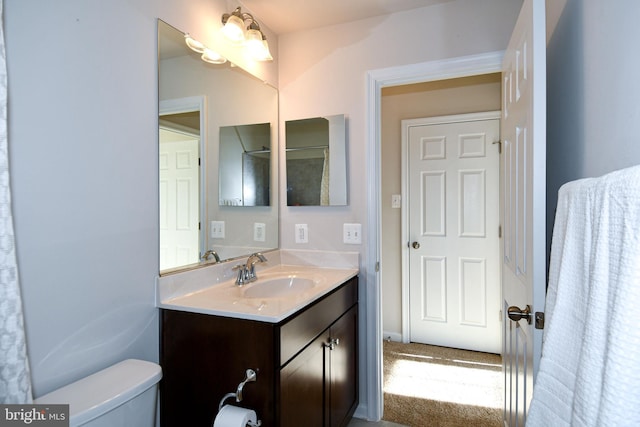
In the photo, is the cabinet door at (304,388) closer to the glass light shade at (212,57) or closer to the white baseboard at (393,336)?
the glass light shade at (212,57)

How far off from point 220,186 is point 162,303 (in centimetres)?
68

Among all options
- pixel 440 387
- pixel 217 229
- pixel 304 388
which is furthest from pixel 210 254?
pixel 440 387

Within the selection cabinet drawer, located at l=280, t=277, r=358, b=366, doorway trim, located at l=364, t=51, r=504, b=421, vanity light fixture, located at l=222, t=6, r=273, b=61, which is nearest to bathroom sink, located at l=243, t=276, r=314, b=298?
cabinet drawer, located at l=280, t=277, r=358, b=366

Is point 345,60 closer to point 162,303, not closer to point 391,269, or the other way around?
point 162,303

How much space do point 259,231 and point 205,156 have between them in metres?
0.59

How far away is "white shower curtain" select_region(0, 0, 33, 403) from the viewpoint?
0.79 m

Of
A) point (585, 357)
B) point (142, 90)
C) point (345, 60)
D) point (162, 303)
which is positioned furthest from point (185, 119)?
point (585, 357)

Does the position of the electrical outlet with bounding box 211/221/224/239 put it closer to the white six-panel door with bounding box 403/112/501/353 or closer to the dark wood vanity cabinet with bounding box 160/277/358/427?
the dark wood vanity cabinet with bounding box 160/277/358/427

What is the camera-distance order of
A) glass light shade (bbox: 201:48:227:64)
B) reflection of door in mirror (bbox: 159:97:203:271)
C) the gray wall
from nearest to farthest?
the gray wall < reflection of door in mirror (bbox: 159:97:203:271) < glass light shade (bbox: 201:48:227:64)

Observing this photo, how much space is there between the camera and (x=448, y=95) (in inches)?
116

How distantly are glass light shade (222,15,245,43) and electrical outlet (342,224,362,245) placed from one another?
46.0 inches

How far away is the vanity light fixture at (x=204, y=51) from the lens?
5.05 ft

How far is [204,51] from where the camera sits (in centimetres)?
163

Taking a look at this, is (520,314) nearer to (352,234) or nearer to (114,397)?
(352,234)
